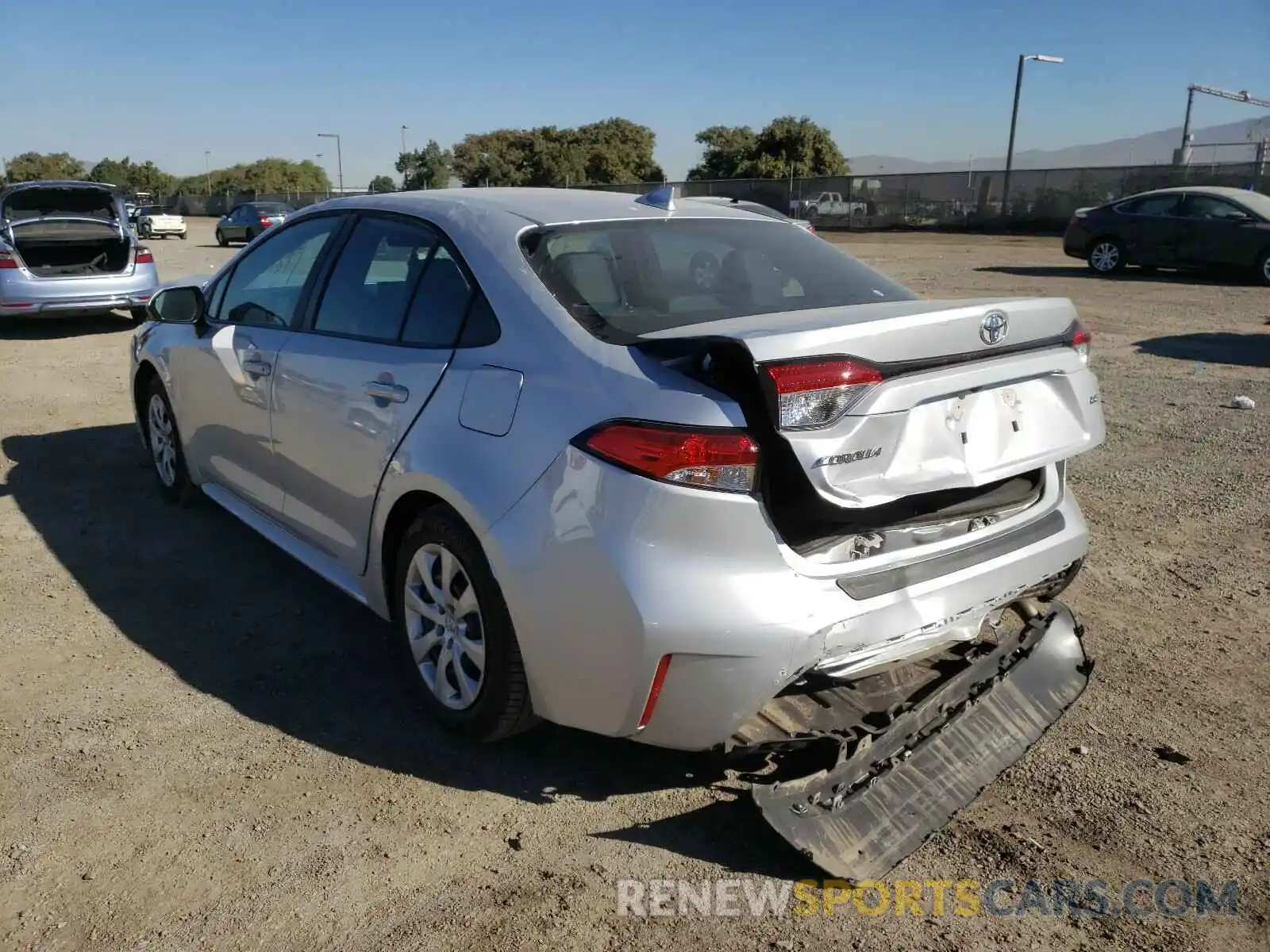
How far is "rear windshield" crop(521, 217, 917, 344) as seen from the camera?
3002 millimetres

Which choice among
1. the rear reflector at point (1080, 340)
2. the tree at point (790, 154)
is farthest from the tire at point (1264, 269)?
the tree at point (790, 154)

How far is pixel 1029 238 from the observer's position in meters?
32.6

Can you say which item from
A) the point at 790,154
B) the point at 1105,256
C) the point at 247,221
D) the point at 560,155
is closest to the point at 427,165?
the point at 560,155

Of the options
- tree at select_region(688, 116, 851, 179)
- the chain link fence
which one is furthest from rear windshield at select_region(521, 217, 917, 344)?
tree at select_region(688, 116, 851, 179)

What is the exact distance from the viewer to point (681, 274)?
130 inches

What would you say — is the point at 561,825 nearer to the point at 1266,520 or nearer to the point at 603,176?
the point at 1266,520

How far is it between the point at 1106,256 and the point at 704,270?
1729cm

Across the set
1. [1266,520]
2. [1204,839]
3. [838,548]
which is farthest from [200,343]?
[1266,520]

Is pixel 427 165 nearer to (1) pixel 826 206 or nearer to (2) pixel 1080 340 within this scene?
(1) pixel 826 206

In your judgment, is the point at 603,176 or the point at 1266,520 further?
the point at 603,176

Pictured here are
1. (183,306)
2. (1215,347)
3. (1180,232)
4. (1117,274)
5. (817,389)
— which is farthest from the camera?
(1117,274)

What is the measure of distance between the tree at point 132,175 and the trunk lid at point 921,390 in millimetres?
105593

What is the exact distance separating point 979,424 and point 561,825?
5.21 feet

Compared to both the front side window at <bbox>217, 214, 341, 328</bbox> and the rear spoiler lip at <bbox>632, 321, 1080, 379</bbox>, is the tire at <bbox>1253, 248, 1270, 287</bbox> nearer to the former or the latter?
the rear spoiler lip at <bbox>632, 321, 1080, 379</bbox>
